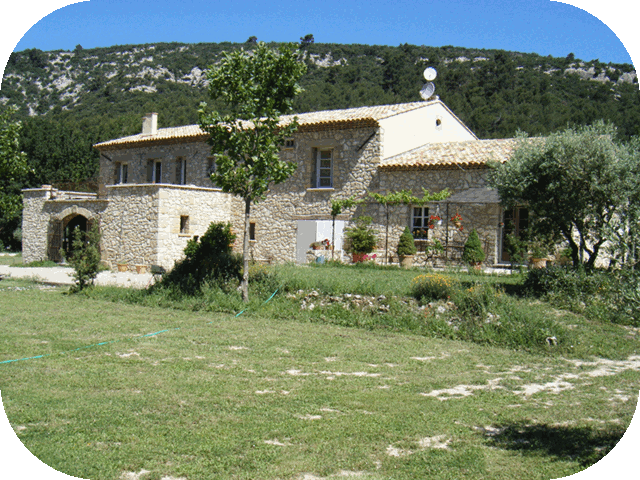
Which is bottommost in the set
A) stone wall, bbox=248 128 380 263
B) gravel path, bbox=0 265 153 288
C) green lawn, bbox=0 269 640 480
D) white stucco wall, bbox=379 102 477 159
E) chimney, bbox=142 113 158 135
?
green lawn, bbox=0 269 640 480

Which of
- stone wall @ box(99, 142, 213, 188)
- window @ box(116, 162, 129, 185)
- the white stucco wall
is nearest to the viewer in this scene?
the white stucco wall

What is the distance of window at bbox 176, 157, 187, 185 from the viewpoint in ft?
75.9

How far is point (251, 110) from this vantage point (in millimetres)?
11047

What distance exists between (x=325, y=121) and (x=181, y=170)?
25.4ft

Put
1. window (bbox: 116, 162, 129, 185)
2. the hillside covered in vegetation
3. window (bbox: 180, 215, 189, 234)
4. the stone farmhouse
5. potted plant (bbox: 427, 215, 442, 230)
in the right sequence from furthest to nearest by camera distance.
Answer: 1. window (bbox: 116, 162, 129, 185)
2. window (bbox: 180, 215, 189, 234)
3. potted plant (bbox: 427, 215, 442, 230)
4. the stone farmhouse
5. the hillside covered in vegetation

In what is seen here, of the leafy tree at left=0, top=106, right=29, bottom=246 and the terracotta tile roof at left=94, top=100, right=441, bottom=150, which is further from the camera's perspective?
the terracotta tile roof at left=94, top=100, right=441, bottom=150

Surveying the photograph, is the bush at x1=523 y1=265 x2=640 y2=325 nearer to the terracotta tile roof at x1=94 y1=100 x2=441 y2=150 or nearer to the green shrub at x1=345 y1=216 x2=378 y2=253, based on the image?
the green shrub at x1=345 y1=216 x2=378 y2=253

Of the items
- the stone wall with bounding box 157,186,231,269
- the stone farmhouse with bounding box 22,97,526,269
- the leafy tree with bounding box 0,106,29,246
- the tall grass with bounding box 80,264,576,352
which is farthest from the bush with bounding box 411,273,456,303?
the stone wall with bounding box 157,186,231,269

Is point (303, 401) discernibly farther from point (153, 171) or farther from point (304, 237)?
point (153, 171)

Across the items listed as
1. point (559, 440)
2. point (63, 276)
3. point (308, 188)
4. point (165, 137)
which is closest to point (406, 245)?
point (308, 188)

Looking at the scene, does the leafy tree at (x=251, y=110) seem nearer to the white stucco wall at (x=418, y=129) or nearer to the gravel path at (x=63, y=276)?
the gravel path at (x=63, y=276)

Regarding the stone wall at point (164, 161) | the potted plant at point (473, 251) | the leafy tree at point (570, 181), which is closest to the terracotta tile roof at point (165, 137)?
the stone wall at point (164, 161)

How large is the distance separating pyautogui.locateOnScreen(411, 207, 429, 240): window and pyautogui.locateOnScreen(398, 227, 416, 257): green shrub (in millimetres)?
913

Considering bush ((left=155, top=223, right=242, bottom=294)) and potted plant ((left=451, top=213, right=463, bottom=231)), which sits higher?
potted plant ((left=451, top=213, right=463, bottom=231))
